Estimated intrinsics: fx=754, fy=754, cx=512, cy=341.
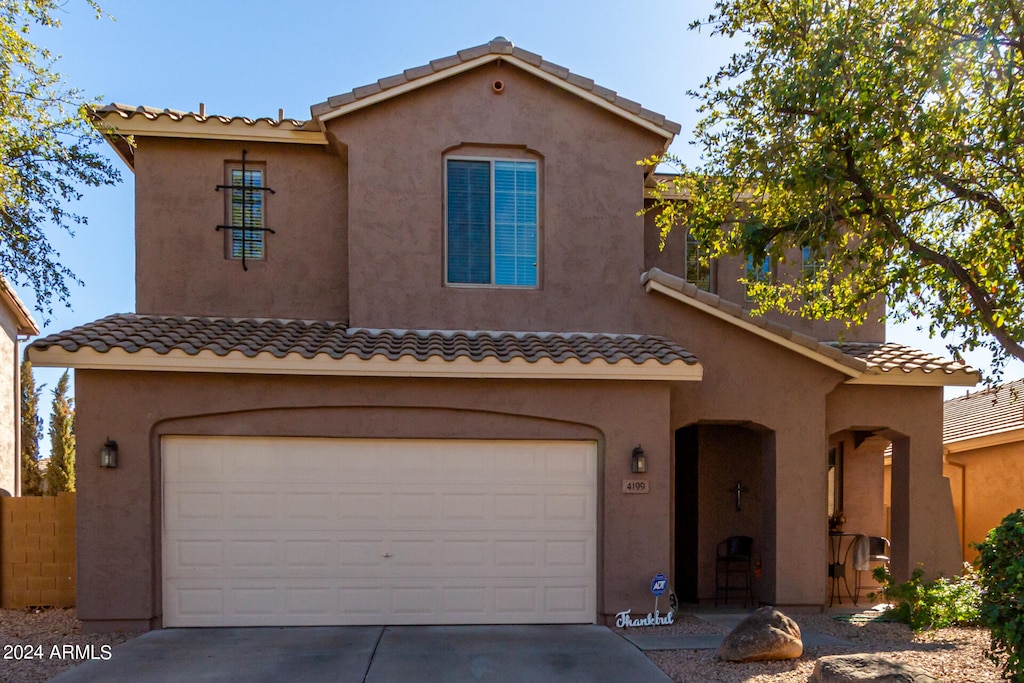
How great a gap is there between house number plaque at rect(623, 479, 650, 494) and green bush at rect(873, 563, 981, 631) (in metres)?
3.17

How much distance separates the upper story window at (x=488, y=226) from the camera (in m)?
10.6

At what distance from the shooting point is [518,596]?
370 inches

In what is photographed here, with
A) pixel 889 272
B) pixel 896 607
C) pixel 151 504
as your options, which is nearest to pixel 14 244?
pixel 151 504

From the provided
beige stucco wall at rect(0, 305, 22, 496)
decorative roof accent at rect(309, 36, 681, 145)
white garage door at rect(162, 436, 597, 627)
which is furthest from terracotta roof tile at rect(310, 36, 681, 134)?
beige stucco wall at rect(0, 305, 22, 496)

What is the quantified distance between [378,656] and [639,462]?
12.4 feet

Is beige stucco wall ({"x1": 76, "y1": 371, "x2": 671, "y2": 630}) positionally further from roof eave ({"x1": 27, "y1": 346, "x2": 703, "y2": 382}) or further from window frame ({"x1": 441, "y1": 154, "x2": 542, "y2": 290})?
window frame ({"x1": 441, "y1": 154, "x2": 542, "y2": 290})

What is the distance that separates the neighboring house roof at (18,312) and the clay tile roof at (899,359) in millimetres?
16417

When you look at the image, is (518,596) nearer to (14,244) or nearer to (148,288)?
(148,288)

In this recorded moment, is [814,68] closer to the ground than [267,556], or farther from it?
farther from it

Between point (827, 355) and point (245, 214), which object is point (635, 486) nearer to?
point (827, 355)

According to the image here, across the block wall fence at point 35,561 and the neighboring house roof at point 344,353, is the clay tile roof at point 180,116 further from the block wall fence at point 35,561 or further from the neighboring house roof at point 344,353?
the block wall fence at point 35,561

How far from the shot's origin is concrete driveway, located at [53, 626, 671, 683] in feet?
23.6

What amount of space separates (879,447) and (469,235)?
763 centimetres

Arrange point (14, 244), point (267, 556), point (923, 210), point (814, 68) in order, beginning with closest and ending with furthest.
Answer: point (814, 68), point (923, 210), point (267, 556), point (14, 244)
